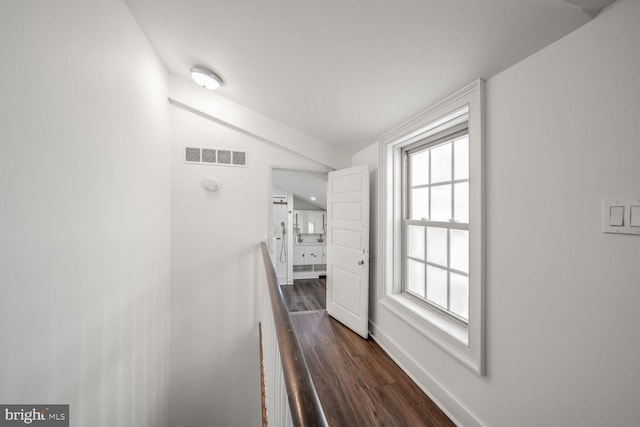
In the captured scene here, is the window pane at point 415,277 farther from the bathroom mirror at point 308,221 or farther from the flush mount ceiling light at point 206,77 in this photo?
the bathroom mirror at point 308,221

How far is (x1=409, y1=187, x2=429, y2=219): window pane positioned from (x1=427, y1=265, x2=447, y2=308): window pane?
464 mm

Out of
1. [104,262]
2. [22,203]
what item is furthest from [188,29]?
[104,262]

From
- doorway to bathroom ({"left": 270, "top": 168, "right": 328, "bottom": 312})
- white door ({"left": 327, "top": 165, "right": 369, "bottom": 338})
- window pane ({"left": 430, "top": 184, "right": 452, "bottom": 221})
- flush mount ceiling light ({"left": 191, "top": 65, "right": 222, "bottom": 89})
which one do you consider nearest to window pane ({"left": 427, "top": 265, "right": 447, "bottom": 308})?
window pane ({"left": 430, "top": 184, "right": 452, "bottom": 221})

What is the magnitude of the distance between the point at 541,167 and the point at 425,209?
1034mm

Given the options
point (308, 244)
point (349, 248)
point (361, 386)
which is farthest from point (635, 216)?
point (308, 244)

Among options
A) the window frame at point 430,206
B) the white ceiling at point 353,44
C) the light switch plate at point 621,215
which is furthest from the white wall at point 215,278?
the light switch plate at point 621,215

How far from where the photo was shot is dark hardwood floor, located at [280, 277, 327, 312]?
157 inches

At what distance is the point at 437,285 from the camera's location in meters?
1.97

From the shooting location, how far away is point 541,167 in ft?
3.68

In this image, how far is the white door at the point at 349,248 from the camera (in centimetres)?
259

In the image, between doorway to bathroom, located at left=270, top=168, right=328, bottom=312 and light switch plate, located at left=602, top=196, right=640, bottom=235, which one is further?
doorway to bathroom, located at left=270, top=168, right=328, bottom=312

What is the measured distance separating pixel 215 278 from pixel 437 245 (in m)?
2.32

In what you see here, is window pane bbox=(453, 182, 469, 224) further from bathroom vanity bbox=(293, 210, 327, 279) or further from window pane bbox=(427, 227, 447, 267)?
bathroom vanity bbox=(293, 210, 327, 279)

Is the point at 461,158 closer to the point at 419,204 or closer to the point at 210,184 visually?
the point at 419,204
